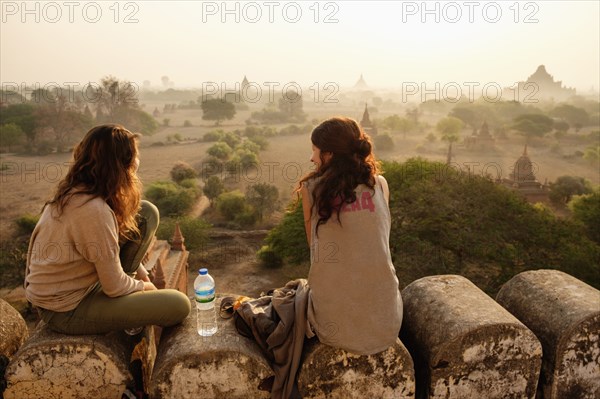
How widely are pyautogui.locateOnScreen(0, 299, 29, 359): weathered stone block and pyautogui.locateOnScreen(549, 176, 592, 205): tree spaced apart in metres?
24.4

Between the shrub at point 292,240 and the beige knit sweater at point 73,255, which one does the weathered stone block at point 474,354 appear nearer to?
the beige knit sweater at point 73,255

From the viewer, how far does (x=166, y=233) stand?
17.0 metres

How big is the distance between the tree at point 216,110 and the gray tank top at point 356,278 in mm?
58836

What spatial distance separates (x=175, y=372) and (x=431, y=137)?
47.5 meters

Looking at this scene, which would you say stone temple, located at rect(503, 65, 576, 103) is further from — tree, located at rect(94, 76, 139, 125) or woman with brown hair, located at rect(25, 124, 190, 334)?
woman with brown hair, located at rect(25, 124, 190, 334)

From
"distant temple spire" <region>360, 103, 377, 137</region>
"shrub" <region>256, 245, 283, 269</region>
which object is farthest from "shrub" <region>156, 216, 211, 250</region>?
"distant temple spire" <region>360, 103, 377, 137</region>

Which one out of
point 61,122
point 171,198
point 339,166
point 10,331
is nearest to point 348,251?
point 339,166

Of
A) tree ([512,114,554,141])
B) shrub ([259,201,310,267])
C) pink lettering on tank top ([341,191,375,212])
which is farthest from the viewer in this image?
tree ([512,114,554,141])

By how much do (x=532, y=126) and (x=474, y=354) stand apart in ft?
159

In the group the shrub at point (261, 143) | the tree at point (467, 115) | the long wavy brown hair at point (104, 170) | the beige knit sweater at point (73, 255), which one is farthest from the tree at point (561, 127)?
the beige knit sweater at point (73, 255)

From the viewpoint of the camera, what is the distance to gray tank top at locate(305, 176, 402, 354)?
2.59 meters

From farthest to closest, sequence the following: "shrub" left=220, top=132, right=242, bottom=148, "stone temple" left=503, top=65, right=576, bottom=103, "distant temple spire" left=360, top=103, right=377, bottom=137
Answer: "stone temple" left=503, top=65, right=576, bottom=103 → "shrub" left=220, top=132, right=242, bottom=148 → "distant temple spire" left=360, top=103, right=377, bottom=137

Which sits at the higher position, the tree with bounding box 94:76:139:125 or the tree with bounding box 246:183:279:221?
the tree with bounding box 94:76:139:125

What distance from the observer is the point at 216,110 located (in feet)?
198
